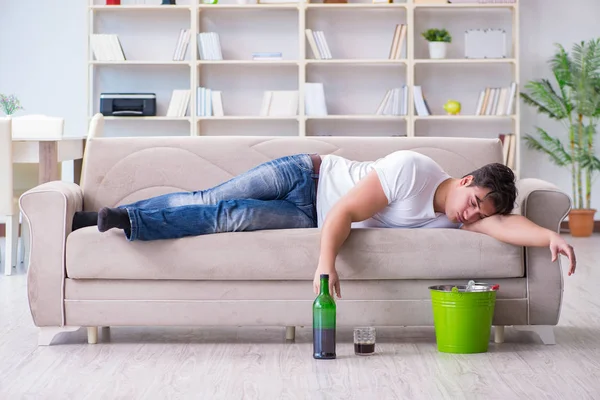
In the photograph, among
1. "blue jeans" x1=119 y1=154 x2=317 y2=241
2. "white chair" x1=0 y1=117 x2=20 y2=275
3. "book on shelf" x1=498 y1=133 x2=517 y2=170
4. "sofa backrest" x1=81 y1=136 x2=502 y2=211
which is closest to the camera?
"blue jeans" x1=119 y1=154 x2=317 y2=241

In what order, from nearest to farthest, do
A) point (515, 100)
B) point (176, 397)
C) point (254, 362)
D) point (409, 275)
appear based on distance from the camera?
point (176, 397)
point (254, 362)
point (409, 275)
point (515, 100)

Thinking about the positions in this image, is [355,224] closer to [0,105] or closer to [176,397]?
[176,397]

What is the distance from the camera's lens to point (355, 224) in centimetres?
297

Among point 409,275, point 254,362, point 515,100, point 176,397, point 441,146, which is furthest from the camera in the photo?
point 515,100

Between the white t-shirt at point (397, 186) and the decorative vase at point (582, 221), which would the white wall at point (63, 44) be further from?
the white t-shirt at point (397, 186)

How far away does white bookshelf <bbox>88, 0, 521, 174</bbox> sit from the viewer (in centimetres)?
678

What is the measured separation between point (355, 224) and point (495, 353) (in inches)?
24.5

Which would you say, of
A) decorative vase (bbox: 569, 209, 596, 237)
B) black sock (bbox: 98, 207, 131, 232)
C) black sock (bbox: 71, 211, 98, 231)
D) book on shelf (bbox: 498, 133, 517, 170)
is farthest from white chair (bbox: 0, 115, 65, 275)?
decorative vase (bbox: 569, 209, 596, 237)

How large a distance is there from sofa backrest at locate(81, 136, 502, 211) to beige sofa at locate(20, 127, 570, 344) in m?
0.42

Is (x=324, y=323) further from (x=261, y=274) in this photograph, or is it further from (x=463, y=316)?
(x=463, y=316)

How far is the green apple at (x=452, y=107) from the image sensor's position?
6.60 meters

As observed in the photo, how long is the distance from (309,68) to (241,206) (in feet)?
13.4

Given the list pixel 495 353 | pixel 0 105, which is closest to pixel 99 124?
pixel 0 105

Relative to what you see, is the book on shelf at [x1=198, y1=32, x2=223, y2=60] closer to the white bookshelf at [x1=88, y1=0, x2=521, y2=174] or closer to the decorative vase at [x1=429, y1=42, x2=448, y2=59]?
the white bookshelf at [x1=88, y1=0, x2=521, y2=174]
